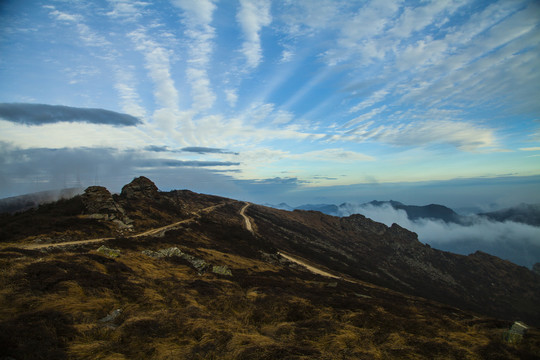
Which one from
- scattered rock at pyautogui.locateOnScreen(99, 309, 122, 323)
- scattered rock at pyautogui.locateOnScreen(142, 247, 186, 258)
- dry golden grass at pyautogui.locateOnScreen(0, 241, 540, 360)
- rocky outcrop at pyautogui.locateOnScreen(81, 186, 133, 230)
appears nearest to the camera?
dry golden grass at pyautogui.locateOnScreen(0, 241, 540, 360)

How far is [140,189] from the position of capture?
64.1 m

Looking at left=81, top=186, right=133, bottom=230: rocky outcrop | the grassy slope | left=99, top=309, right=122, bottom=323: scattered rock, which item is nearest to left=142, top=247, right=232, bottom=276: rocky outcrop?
the grassy slope

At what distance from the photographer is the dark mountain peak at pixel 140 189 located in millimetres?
61281

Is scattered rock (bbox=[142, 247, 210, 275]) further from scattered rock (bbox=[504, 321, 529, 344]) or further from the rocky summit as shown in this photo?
scattered rock (bbox=[504, 321, 529, 344])

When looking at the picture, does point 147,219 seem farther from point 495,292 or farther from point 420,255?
point 495,292

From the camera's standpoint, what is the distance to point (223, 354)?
7398 mm

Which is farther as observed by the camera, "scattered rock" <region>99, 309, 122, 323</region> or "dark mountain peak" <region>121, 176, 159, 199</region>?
"dark mountain peak" <region>121, 176, 159, 199</region>

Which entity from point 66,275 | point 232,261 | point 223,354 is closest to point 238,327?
point 223,354

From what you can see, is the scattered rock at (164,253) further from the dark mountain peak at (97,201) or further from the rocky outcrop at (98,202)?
the dark mountain peak at (97,201)

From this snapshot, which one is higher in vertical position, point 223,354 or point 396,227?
point 223,354

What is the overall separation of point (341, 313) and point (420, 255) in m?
145

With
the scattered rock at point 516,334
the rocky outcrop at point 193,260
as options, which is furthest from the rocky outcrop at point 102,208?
the scattered rock at point 516,334

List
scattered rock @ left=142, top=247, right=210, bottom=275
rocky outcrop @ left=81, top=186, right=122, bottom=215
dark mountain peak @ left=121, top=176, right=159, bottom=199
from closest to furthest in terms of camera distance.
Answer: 1. scattered rock @ left=142, top=247, right=210, bottom=275
2. rocky outcrop @ left=81, top=186, right=122, bottom=215
3. dark mountain peak @ left=121, top=176, right=159, bottom=199

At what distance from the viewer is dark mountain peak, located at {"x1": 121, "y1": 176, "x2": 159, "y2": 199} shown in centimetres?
6128
